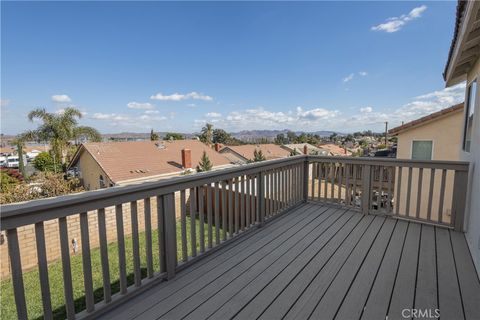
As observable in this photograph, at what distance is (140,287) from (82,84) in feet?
87.5

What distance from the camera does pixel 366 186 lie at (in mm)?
3688

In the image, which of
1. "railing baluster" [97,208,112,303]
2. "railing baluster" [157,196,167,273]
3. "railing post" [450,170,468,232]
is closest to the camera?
"railing baluster" [97,208,112,303]

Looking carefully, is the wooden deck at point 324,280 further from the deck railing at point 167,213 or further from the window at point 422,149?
the window at point 422,149

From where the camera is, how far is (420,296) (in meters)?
1.81

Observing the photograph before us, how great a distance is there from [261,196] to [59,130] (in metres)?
19.8

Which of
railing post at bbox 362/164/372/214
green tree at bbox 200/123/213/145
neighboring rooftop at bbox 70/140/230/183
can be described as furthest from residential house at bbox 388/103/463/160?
green tree at bbox 200/123/213/145

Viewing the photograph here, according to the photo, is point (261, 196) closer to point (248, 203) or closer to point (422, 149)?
point (248, 203)

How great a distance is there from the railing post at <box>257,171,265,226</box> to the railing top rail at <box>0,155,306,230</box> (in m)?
0.81

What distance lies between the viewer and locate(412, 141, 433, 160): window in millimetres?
8445

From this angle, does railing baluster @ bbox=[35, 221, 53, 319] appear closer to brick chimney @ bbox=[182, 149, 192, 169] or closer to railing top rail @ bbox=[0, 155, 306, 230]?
railing top rail @ bbox=[0, 155, 306, 230]

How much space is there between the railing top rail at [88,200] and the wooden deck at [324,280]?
82 cm

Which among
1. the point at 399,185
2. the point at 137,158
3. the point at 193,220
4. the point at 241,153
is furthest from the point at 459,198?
the point at 241,153

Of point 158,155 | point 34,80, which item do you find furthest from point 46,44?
point 158,155

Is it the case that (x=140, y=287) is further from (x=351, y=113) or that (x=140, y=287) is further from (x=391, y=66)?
(x=351, y=113)
